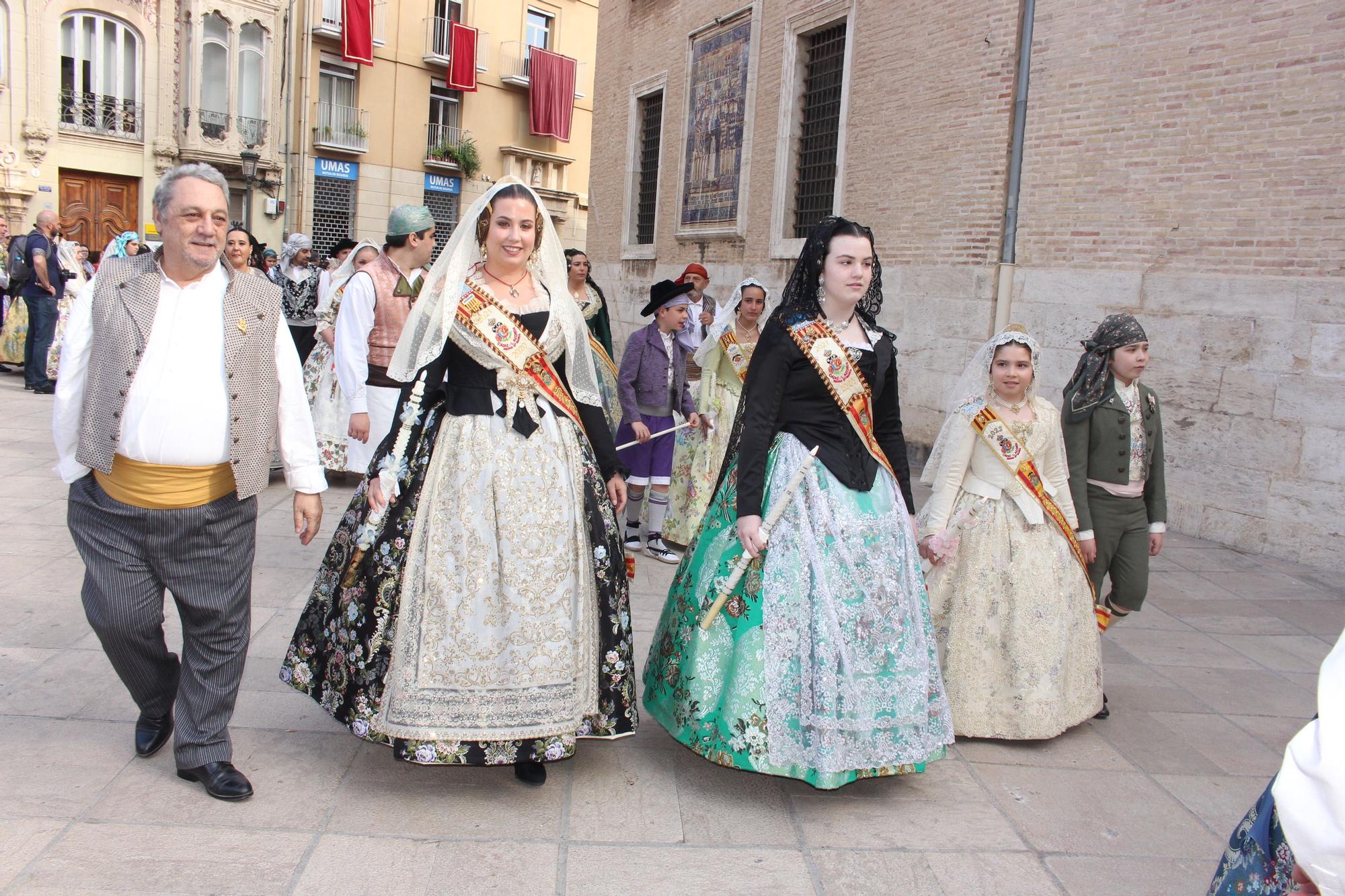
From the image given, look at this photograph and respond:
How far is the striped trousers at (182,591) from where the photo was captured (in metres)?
3.19

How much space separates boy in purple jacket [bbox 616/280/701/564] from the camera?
7.00 metres

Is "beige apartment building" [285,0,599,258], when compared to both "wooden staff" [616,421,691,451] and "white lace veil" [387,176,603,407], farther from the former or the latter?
"white lace veil" [387,176,603,407]

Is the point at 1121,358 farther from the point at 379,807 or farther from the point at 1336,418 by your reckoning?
the point at 1336,418

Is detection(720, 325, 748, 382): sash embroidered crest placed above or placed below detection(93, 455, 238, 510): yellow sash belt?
above

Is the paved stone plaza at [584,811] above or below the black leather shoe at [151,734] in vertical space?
below

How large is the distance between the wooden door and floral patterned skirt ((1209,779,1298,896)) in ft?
81.6

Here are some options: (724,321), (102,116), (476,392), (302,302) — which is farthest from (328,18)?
(476,392)

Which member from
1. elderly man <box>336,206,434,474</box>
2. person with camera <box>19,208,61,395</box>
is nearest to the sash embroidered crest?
elderly man <box>336,206,434,474</box>

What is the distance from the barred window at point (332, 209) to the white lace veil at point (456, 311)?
2548 centimetres

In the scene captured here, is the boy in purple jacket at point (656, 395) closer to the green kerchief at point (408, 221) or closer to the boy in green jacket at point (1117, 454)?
the green kerchief at point (408, 221)

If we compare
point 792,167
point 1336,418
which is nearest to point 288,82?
point 792,167

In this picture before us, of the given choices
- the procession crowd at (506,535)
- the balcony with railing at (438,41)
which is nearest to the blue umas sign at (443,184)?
the balcony with railing at (438,41)

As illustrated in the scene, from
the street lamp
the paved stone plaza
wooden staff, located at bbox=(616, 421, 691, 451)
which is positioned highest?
the street lamp

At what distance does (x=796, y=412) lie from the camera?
12.1 ft
